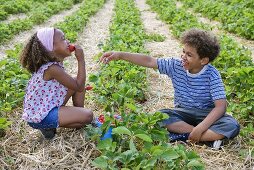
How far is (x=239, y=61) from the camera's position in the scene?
544cm

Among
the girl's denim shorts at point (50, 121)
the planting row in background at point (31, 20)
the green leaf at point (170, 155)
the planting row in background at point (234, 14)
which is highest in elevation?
the green leaf at point (170, 155)

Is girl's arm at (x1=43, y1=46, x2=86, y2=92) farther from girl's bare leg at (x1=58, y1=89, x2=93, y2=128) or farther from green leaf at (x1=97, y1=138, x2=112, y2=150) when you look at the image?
green leaf at (x1=97, y1=138, x2=112, y2=150)

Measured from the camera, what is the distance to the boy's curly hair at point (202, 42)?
3.67m

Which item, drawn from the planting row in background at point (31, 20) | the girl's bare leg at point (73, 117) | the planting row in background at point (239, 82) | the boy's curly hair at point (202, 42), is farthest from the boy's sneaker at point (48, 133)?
the planting row in background at point (31, 20)

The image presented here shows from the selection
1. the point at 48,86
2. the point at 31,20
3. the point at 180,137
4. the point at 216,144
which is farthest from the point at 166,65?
the point at 31,20

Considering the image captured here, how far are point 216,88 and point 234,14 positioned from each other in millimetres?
6626

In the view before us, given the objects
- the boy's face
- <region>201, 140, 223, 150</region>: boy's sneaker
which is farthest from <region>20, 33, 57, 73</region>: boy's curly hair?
<region>201, 140, 223, 150</region>: boy's sneaker

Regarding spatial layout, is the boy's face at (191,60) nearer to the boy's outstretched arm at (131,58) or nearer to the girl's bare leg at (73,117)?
the boy's outstretched arm at (131,58)

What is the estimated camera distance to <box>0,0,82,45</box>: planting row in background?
348 inches

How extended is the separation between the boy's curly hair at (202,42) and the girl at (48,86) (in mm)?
1121

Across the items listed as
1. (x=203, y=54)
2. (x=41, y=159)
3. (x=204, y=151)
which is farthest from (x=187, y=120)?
(x=41, y=159)

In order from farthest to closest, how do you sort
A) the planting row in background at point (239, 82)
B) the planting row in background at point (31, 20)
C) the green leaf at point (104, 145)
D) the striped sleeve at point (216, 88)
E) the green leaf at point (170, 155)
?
the planting row in background at point (31, 20)
the planting row in background at point (239, 82)
the striped sleeve at point (216, 88)
the green leaf at point (104, 145)
the green leaf at point (170, 155)

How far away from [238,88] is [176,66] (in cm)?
122

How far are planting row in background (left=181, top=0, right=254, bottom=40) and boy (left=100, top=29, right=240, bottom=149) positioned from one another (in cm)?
492
